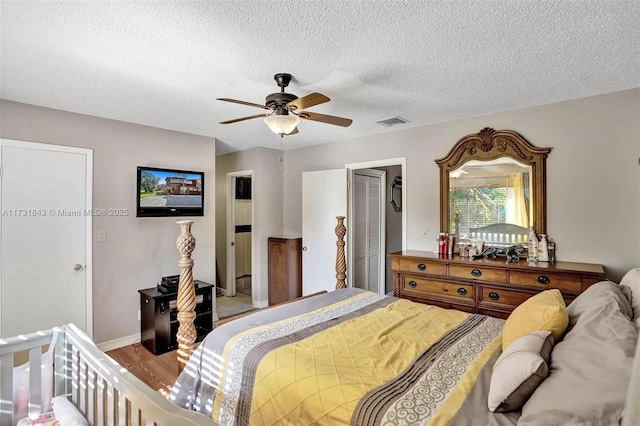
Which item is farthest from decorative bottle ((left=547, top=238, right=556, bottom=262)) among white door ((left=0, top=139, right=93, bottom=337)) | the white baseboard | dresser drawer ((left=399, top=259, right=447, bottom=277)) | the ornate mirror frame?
white door ((left=0, top=139, right=93, bottom=337))

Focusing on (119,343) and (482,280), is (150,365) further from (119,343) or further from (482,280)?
(482,280)

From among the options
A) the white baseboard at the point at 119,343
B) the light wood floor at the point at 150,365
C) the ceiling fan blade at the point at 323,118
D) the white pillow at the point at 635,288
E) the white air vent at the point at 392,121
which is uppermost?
the white air vent at the point at 392,121

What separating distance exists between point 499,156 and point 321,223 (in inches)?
91.4

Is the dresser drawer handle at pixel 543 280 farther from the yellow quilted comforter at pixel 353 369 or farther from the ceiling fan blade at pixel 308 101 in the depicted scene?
the ceiling fan blade at pixel 308 101

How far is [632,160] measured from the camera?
8.77 ft

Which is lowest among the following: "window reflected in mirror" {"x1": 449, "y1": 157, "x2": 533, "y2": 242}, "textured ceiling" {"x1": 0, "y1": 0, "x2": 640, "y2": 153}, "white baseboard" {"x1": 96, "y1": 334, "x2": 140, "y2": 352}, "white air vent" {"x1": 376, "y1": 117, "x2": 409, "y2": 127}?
"white baseboard" {"x1": 96, "y1": 334, "x2": 140, "y2": 352}

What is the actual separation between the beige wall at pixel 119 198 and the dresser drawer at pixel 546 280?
3.63 meters

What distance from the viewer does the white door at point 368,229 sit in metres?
4.67

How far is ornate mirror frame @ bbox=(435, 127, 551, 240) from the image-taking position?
3070mm

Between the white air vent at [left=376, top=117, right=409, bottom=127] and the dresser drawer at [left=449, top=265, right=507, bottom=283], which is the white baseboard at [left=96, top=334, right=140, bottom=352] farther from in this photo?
the white air vent at [left=376, top=117, right=409, bottom=127]

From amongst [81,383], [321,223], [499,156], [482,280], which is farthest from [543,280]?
[81,383]

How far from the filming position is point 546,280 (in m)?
2.69

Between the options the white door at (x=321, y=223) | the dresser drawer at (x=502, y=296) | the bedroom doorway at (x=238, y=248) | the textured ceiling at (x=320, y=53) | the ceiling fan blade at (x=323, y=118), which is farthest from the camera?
the bedroom doorway at (x=238, y=248)

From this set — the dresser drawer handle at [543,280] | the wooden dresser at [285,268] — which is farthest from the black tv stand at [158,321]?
the dresser drawer handle at [543,280]
